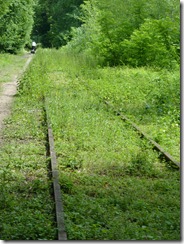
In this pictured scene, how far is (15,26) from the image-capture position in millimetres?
49656

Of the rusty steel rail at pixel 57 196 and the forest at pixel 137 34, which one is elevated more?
the rusty steel rail at pixel 57 196

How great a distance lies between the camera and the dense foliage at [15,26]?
157 feet

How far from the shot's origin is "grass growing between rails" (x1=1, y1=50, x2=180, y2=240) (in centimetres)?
570

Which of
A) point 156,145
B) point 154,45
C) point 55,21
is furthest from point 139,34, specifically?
point 55,21

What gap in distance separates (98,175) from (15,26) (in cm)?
4310

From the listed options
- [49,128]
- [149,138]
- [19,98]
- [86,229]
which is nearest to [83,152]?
[149,138]

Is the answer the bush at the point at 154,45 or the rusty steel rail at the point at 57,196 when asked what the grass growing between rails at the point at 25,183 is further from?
the bush at the point at 154,45

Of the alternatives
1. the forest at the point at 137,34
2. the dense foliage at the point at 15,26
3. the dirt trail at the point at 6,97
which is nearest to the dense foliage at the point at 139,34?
the forest at the point at 137,34

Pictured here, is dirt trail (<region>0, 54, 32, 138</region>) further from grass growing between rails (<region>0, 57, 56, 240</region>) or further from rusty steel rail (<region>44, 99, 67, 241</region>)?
rusty steel rail (<region>44, 99, 67, 241</region>)

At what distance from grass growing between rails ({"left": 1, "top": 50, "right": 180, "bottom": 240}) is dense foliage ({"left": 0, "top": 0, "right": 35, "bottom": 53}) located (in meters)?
34.4

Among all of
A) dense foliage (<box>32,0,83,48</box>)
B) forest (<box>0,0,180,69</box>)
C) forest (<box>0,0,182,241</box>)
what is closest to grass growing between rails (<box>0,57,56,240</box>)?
forest (<box>0,0,182,241</box>)

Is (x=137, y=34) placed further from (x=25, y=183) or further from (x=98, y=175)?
(x=25, y=183)

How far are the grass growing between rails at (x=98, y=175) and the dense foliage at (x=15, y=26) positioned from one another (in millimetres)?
34430

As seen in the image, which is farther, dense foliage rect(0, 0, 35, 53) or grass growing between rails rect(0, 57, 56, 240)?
dense foliage rect(0, 0, 35, 53)
